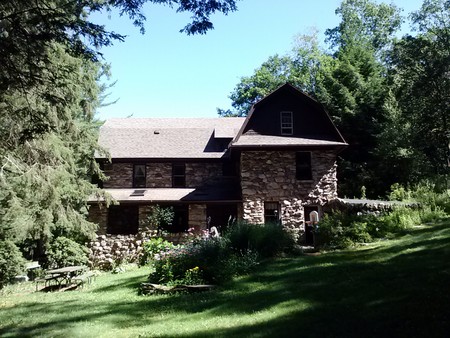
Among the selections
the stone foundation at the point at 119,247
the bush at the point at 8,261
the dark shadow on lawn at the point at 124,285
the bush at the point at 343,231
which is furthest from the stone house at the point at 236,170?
the dark shadow on lawn at the point at 124,285

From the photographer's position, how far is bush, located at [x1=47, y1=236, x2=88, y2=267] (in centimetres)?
1645

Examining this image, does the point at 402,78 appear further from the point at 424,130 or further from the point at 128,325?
the point at 128,325

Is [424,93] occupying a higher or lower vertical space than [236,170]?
higher

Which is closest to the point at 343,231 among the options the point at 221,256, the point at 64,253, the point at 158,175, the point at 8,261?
the point at 221,256

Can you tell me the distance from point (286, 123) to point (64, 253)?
12.8 metres

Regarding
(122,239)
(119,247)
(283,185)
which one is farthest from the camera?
(283,185)

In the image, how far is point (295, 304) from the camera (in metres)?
6.95

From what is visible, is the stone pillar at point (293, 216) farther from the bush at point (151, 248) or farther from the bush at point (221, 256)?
the bush at point (151, 248)

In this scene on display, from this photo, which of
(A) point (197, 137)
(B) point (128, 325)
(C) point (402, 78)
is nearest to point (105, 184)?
(A) point (197, 137)

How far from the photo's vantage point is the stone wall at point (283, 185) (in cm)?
1814

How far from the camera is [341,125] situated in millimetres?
26094

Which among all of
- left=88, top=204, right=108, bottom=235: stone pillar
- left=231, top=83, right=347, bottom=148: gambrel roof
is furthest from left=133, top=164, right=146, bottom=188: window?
left=231, top=83, right=347, bottom=148: gambrel roof

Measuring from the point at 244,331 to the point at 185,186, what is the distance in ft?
48.9

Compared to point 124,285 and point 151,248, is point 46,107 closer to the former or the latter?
point 124,285
